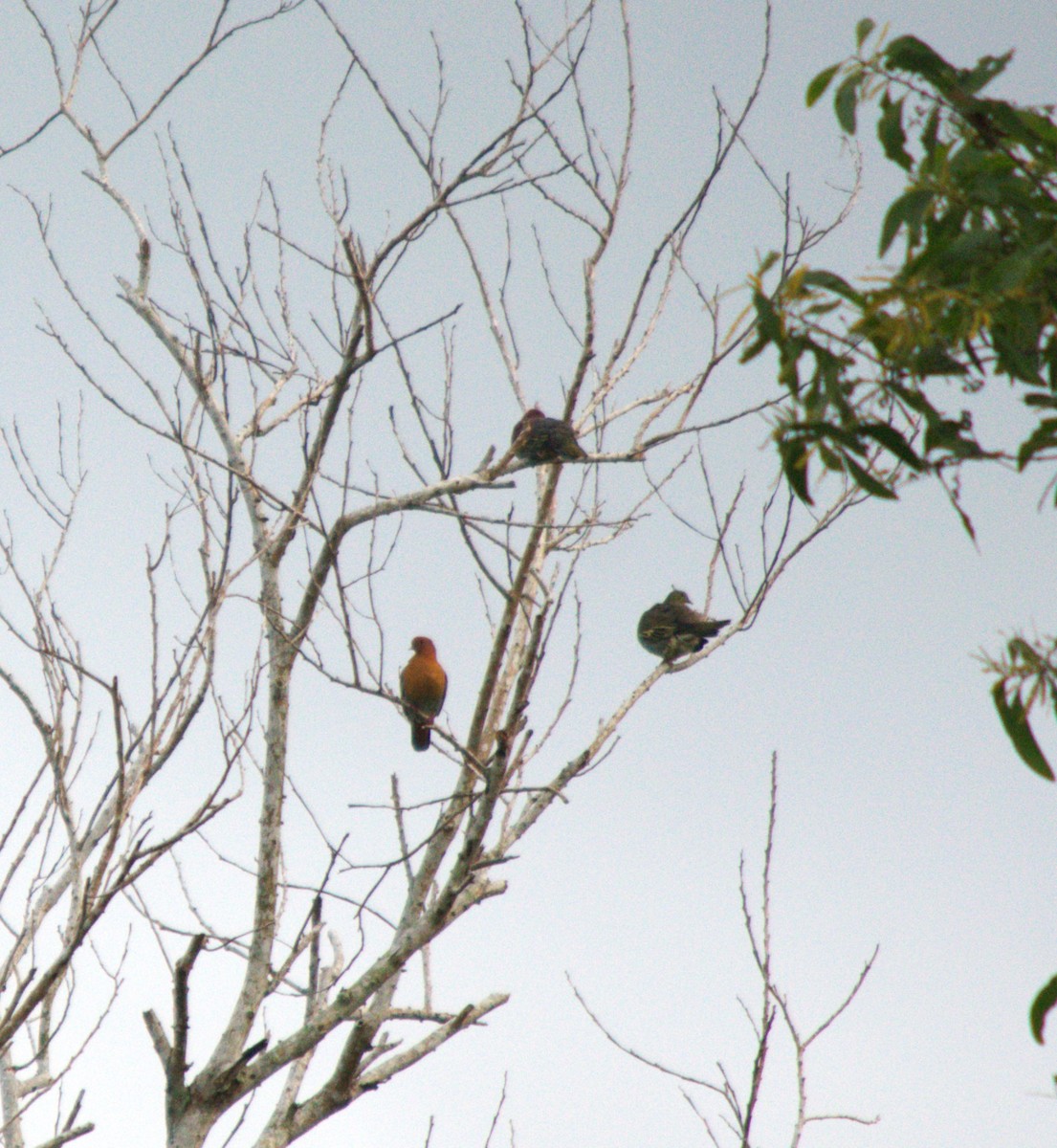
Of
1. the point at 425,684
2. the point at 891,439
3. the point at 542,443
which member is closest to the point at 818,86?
the point at 891,439

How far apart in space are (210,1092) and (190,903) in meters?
0.90

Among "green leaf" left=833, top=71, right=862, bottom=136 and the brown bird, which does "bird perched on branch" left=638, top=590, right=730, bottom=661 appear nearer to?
the brown bird

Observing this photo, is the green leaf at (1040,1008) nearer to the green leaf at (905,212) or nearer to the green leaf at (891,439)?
the green leaf at (891,439)

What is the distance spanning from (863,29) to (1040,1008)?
1.25 m

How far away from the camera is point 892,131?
157 cm

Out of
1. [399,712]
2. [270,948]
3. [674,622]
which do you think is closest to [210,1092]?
[270,948]

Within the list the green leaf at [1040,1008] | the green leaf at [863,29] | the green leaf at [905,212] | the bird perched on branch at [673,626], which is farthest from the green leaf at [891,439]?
the bird perched on branch at [673,626]

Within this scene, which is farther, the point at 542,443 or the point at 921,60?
the point at 542,443

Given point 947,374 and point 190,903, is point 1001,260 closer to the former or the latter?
point 947,374

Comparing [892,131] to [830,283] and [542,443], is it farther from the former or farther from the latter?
[542,443]

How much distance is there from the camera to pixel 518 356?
4293 mm

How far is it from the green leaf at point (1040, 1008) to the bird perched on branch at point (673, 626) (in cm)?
444

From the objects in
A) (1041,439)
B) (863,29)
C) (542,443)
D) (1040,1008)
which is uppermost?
(542,443)

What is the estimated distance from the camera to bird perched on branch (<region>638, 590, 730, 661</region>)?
6241 millimetres
